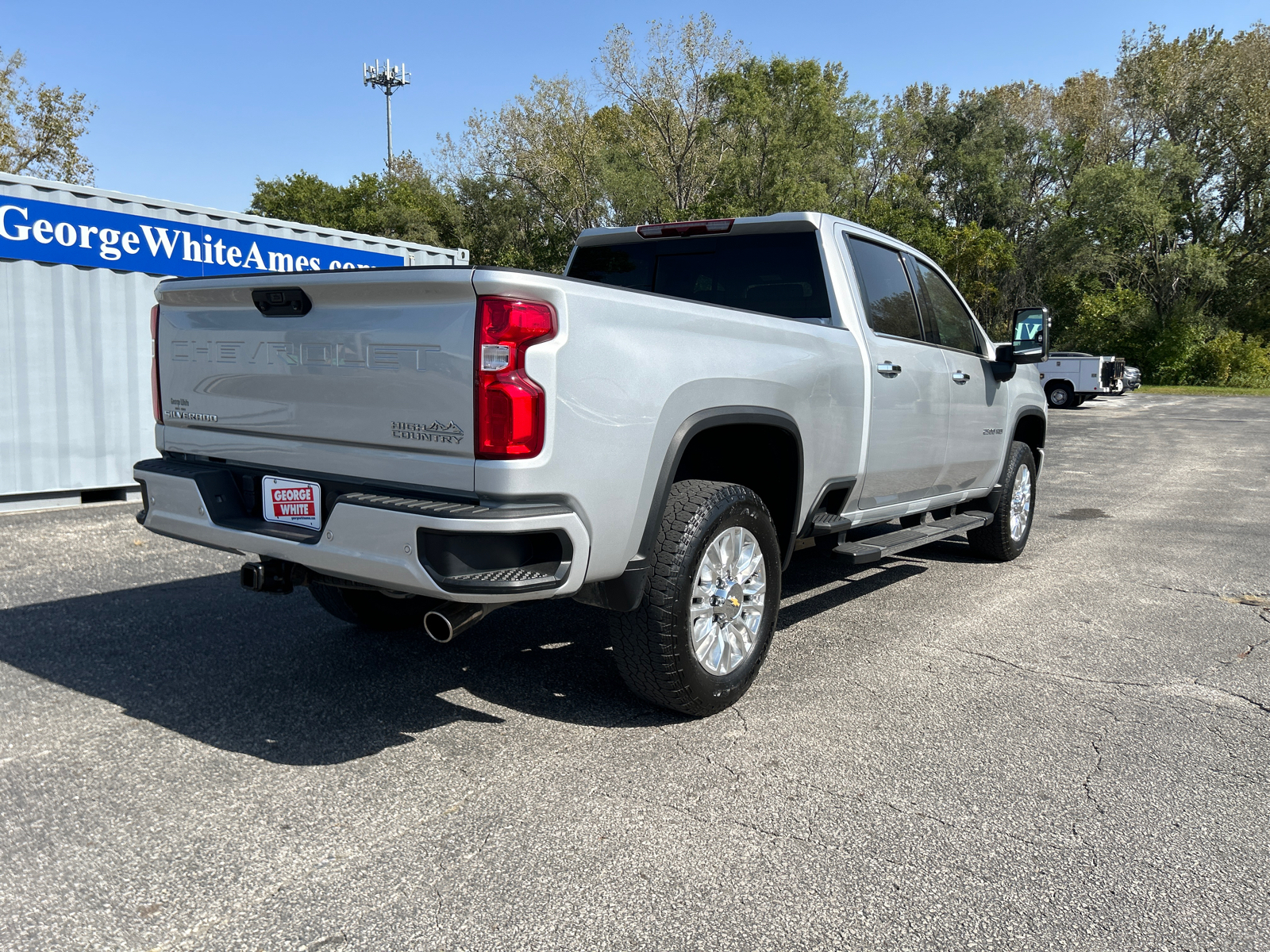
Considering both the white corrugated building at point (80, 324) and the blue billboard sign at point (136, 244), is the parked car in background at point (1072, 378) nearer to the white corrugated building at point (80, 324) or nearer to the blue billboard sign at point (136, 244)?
the blue billboard sign at point (136, 244)

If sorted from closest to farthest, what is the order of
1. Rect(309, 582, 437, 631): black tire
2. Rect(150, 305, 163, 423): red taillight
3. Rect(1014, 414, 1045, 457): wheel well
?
Rect(150, 305, 163, 423): red taillight, Rect(309, 582, 437, 631): black tire, Rect(1014, 414, 1045, 457): wheel well

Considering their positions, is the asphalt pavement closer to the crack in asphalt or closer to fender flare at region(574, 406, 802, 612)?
the crack in asphalt

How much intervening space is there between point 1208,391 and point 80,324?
135 ft

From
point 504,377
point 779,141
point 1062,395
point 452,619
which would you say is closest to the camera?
point 504,377

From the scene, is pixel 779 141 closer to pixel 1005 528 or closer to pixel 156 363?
pixel 1005 528

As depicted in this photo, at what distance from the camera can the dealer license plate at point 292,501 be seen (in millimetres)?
3395

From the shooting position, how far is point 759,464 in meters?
4.31

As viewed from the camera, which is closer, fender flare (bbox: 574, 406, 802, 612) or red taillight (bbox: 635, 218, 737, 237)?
fender flare (bbox: 574, 406, 802, 612)

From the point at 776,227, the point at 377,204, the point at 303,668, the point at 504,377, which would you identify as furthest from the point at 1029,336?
the point at 377,204

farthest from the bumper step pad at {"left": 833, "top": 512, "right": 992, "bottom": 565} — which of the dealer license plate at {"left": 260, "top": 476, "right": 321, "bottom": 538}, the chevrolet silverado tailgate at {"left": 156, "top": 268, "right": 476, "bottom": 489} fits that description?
the dealer license plate at {"left": 260, "top": 476, "right": 321, "bottom": 538}

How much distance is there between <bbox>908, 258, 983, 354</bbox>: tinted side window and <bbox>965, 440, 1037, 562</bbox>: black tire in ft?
2.95

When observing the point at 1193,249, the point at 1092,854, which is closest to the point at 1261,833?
the point at 1092,854

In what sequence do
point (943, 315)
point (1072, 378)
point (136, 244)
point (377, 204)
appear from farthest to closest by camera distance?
point (377, 204) < point (1072, 378) < point (136, 244) < point (943, 315)

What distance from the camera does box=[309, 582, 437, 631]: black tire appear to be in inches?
190
